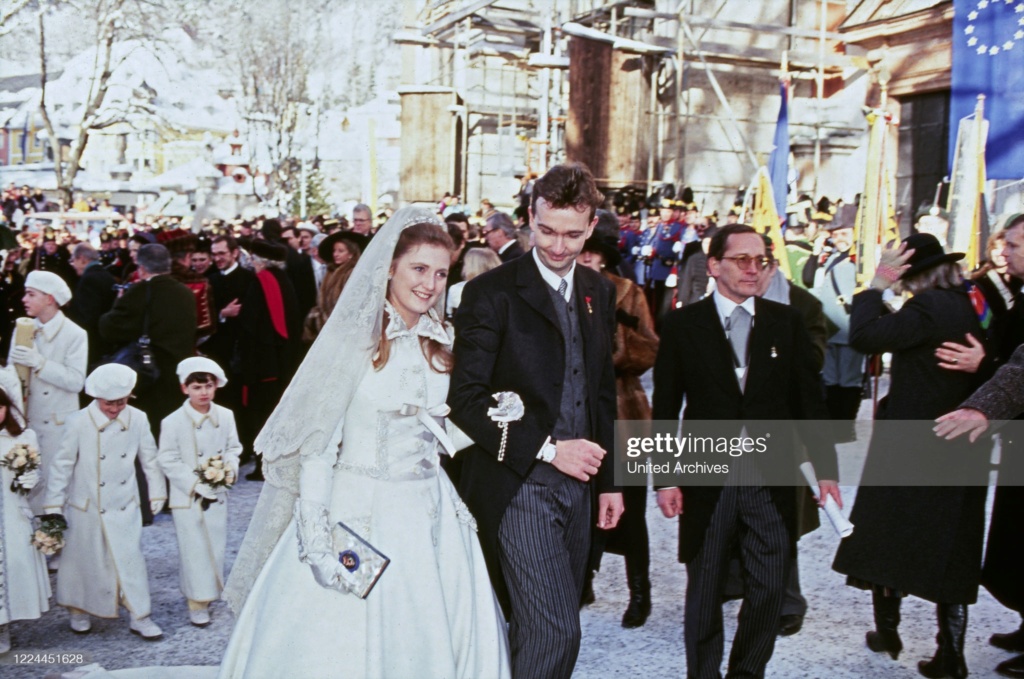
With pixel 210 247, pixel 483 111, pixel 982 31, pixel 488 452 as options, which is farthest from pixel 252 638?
pixel 483 111

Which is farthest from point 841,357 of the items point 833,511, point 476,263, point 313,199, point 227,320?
point 313,199

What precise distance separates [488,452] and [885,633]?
8.30ft

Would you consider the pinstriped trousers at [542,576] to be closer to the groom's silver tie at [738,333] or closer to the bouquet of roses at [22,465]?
the groom's silver tie at [738,333]

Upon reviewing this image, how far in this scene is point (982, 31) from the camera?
348 inches

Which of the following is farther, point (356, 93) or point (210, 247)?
point (356, 93)

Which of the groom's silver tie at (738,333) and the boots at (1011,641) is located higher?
the groom's silver tie at (738,333)

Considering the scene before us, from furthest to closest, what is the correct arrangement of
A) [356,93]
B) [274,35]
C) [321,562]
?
[356,93]
[274,35]
[321,562]

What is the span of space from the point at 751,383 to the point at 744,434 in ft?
0.67

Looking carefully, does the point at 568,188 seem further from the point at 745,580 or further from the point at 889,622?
the point at 889,622

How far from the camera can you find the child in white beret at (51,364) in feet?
20.7

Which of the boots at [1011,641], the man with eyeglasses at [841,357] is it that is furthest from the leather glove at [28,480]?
the man with eyeglasses at [841,357]

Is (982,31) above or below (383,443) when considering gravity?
above

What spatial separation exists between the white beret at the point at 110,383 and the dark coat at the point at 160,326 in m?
1.90

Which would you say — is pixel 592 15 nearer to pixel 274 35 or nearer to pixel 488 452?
pixel 488 452
